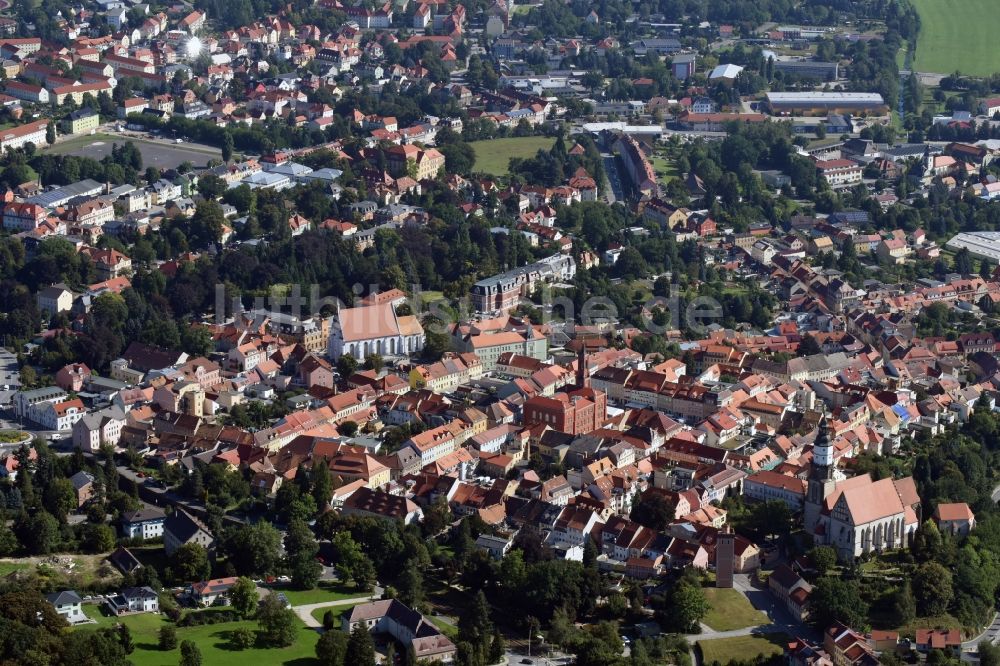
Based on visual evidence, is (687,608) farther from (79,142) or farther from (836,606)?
(79,142)

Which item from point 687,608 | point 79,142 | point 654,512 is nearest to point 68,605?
point 687,608

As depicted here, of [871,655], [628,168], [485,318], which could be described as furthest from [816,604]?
[628,168]

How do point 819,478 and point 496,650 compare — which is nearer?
point 496,650

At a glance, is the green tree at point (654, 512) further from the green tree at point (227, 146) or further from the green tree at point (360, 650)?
the green tree at point (227, 146)

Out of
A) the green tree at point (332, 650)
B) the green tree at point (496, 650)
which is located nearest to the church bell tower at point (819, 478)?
the green tree at point (496, 650)

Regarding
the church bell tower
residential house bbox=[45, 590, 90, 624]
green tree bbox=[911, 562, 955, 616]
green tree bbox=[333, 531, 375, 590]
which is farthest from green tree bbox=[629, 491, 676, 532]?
residential house bbox=[45, 590, 90, 624]

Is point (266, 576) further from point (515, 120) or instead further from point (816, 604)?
point (515, 120)

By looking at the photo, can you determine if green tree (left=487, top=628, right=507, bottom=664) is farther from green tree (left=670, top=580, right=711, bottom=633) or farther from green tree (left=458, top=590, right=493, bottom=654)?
green tree (left=670, top=580, right=711, bottom=633)
